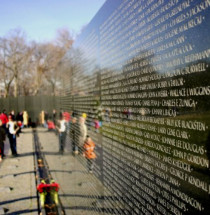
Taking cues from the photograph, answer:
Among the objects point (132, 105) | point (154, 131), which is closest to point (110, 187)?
point (132, 105)

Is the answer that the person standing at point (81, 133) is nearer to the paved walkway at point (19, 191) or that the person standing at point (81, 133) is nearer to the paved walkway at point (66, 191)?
the paved walkway at point (66, 191)

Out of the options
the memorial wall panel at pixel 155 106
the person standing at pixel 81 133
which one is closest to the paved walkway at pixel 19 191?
the person standing at pixel 81 133

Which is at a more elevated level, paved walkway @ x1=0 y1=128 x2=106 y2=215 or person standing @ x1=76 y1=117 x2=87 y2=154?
person standing @ x1=76 y1=117 x2=87 y2=154

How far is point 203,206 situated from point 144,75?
1.10 meters

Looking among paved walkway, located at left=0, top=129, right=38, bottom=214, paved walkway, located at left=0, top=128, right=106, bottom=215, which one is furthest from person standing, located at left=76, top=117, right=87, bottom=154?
paved walkway, located at left=0, top=129, right=38, bottom=214

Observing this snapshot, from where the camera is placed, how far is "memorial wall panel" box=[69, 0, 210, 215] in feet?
5.39

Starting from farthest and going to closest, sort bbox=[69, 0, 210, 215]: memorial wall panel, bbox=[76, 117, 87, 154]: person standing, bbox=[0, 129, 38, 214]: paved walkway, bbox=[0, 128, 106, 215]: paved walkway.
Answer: bbox=[0, 129, 38, 214]: paved walkway, bbox=[76, 117, 87, 154]: person standing, bbox=[0, 128, 106, 215]: paved walkway, bbox=[69, 0, 210, 215]: memorial wall panel

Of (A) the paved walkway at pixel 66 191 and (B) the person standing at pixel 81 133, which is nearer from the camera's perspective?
(A) the paved walkway at pixel 66 191

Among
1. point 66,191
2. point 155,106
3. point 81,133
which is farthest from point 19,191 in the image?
point 155,106

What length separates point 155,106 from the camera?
2209mm

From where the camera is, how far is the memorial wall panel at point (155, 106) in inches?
64.7

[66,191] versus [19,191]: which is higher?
[66,191]

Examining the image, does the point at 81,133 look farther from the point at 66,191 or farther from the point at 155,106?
the point at 155,106

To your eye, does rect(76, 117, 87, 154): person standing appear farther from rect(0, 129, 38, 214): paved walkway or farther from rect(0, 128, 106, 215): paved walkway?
rect(0, 129, 38, 214): paved walkway
